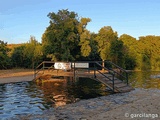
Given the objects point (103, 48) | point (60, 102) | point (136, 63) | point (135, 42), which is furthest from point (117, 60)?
point (60, 102)

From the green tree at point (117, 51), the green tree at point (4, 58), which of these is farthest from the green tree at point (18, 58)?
the green tree at point (117, 51)

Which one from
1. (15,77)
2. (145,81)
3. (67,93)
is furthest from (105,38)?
(67,93)

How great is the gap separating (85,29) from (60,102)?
122 feet

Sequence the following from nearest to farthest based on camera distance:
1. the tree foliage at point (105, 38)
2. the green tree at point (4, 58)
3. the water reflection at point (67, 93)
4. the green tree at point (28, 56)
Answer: the water reflection at point (67, 93) < the green tree at point (4, 58) < the green tree at point (28, 56) < the tree foliage at point (105, 38)

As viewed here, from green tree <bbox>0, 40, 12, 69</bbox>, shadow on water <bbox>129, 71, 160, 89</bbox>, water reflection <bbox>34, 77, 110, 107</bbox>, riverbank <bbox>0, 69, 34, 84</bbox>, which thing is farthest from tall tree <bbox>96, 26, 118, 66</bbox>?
Answer: water reflection <bbox>34, 77, 110, 107</bbox>

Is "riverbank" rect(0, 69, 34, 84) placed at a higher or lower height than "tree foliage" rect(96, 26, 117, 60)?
lower

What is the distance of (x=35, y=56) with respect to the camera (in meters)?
49.8

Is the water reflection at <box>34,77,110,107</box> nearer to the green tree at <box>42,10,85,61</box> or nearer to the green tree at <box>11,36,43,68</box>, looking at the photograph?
the green tree at <box>42,10,85,61</box>

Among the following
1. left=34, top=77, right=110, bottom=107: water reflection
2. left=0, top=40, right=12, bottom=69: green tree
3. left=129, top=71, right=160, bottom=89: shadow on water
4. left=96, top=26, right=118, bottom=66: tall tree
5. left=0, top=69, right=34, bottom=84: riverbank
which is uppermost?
left=96, top=26, right=118, bottom=66: tall tree

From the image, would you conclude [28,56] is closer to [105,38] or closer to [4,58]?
[4,58]

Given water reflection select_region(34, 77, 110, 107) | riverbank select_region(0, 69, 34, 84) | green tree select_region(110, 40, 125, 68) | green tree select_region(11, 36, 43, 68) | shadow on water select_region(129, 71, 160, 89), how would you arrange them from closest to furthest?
1. water reflection select_region(34, 77, 110, 107)
2. shadow on water select_region(129, 71, 160, 89)
3. riverbank select_region(0, 69, 34, 84)
4. green tree select_region(11, 36, 43, 68)
5. green tree select_region(110, 40, 125, 68)

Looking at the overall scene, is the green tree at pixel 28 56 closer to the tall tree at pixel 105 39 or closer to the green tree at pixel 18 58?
the green tree at pixel 18 58

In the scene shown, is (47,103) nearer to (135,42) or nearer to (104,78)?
(104,78)

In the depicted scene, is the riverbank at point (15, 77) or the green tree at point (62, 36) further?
the green tree at point (62, 36)
